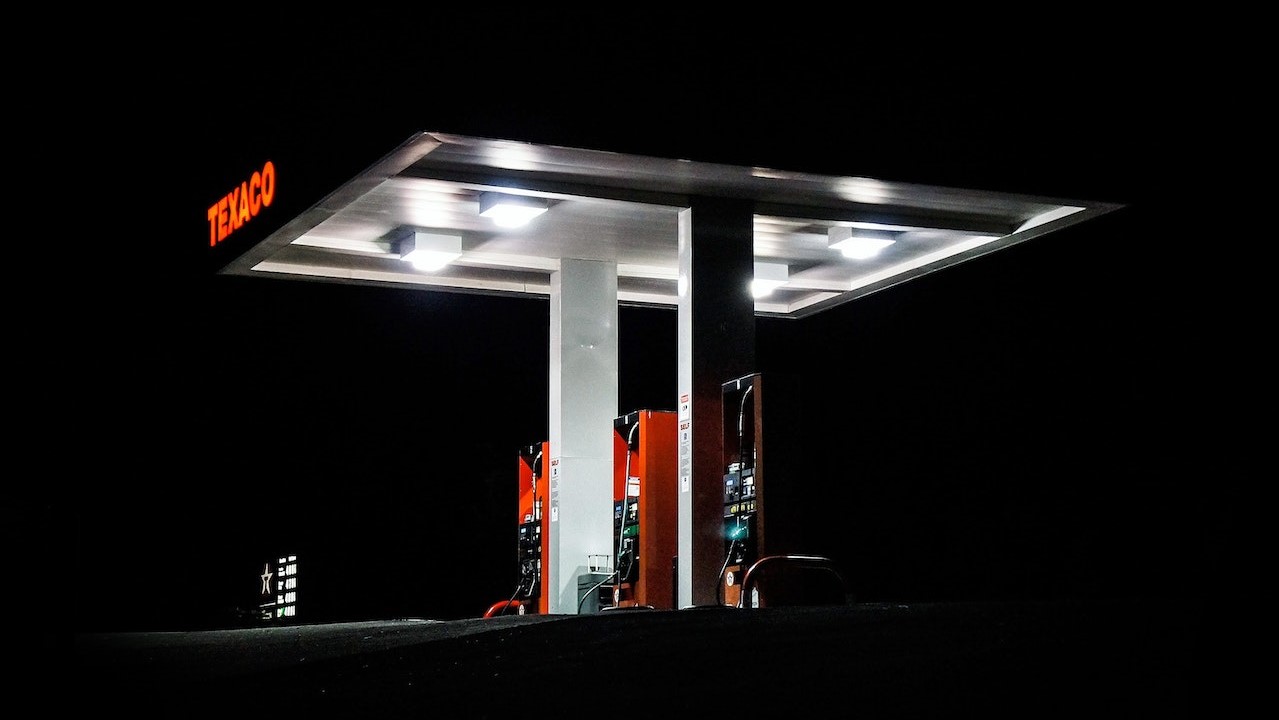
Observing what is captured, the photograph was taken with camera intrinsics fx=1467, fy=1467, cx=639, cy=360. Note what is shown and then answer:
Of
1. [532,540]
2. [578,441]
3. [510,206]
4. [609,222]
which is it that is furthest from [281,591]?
[510,206]

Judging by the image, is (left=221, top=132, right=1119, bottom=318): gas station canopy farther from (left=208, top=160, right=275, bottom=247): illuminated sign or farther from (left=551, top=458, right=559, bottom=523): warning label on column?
(left=551, top=458, right=559, bottom=523): warning label on column

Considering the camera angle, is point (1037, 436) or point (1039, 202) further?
point (1037, 436)

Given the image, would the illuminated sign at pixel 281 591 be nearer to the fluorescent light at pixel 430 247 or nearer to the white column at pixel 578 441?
the white column at pixel 578 441

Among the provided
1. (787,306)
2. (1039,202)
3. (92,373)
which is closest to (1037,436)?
(787,306)

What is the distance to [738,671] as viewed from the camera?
4.68m

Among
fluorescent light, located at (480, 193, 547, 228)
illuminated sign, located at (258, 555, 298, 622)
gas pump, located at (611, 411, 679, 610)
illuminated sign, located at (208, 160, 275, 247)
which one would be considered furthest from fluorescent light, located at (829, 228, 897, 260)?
illuminated sign, located at (258, 555, 298, 622)

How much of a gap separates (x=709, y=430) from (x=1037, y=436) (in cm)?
849

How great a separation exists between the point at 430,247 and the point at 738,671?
8.11m

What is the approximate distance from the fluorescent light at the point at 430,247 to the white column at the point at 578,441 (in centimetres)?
104

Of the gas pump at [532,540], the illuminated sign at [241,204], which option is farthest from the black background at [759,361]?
the gas pump at [532,540]

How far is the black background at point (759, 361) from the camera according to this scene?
10.2 m

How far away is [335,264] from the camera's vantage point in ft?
43.5

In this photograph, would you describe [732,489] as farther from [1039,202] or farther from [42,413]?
[42,413]

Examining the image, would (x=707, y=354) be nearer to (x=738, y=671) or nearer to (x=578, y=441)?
(x=578, y=441)
